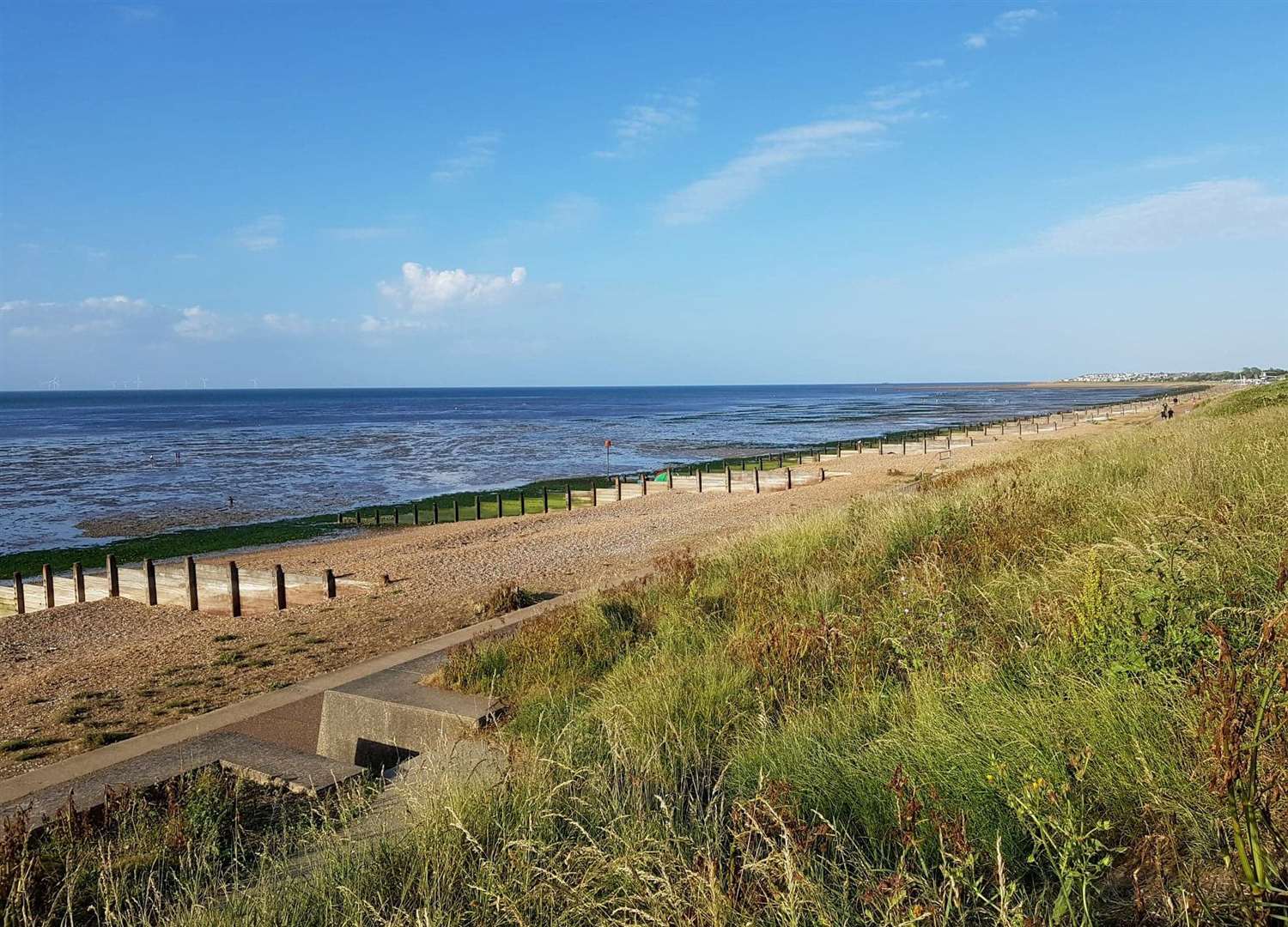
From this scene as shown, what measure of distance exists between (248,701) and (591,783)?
15.3ft

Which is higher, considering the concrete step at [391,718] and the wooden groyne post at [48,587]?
the concrete step at [391,718]

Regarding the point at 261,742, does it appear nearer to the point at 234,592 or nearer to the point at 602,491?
the point at 234,592

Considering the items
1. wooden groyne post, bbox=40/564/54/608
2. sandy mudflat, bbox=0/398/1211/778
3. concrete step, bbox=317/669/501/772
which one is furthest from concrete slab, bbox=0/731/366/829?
wooden groyne post, bbox=40/564/54/608

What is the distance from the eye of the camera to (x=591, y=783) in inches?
148

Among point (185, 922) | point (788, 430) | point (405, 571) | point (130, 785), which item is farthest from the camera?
point (788, 430)

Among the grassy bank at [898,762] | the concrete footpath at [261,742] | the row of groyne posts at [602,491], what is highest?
the grassy bank at [898,762]

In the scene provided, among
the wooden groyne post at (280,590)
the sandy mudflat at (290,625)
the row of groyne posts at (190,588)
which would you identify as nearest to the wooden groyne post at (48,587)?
the row of groyne posts at (190,588)

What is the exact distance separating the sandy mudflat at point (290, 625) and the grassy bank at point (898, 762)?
180 inches

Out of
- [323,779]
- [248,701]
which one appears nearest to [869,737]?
[323,779]

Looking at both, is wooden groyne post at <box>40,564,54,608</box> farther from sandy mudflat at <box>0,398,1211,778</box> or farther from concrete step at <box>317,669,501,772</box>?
concrete step at <box>317,669,501,772</box>

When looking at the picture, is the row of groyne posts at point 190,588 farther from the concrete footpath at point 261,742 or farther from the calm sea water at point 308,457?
the calm sea water at point 308,457

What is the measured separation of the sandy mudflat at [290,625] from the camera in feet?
30.1

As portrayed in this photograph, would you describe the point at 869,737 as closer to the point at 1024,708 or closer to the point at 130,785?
the point at 1024,708

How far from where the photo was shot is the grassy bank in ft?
9.27
